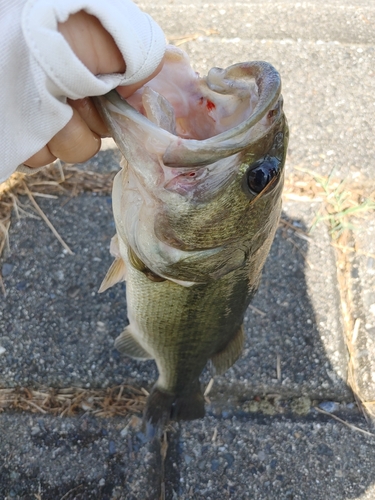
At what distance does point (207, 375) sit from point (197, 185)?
1327mm

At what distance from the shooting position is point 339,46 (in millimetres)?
3330

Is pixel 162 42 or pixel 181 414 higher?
pixel 162 42

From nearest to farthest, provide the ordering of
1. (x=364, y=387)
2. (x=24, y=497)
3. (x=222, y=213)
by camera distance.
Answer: (x=222, y=213)
(x=24, y=497)
(x=364, y=387)

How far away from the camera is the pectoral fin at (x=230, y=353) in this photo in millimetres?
1741

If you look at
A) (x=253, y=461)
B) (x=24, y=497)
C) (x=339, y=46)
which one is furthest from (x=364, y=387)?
(x=339, y=46)

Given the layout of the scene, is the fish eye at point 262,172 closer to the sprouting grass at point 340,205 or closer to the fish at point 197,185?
the fish at point 197,185

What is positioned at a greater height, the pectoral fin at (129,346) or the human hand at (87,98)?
the human hand at (87,98)

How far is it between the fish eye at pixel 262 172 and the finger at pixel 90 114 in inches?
17.7

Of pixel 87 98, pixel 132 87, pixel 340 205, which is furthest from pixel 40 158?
pixel 340 205

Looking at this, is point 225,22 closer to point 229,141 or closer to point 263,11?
point 263,11

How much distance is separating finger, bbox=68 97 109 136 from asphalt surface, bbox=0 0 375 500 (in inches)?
47.6

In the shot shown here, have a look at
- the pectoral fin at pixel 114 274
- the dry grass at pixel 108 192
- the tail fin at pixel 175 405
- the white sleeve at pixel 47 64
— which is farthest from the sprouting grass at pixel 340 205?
the white sleeve at pixel 47 64

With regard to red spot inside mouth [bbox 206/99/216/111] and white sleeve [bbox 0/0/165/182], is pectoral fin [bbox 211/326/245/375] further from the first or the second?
white sleeve [bbox 0/0/165/182]

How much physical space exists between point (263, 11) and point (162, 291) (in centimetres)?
297
